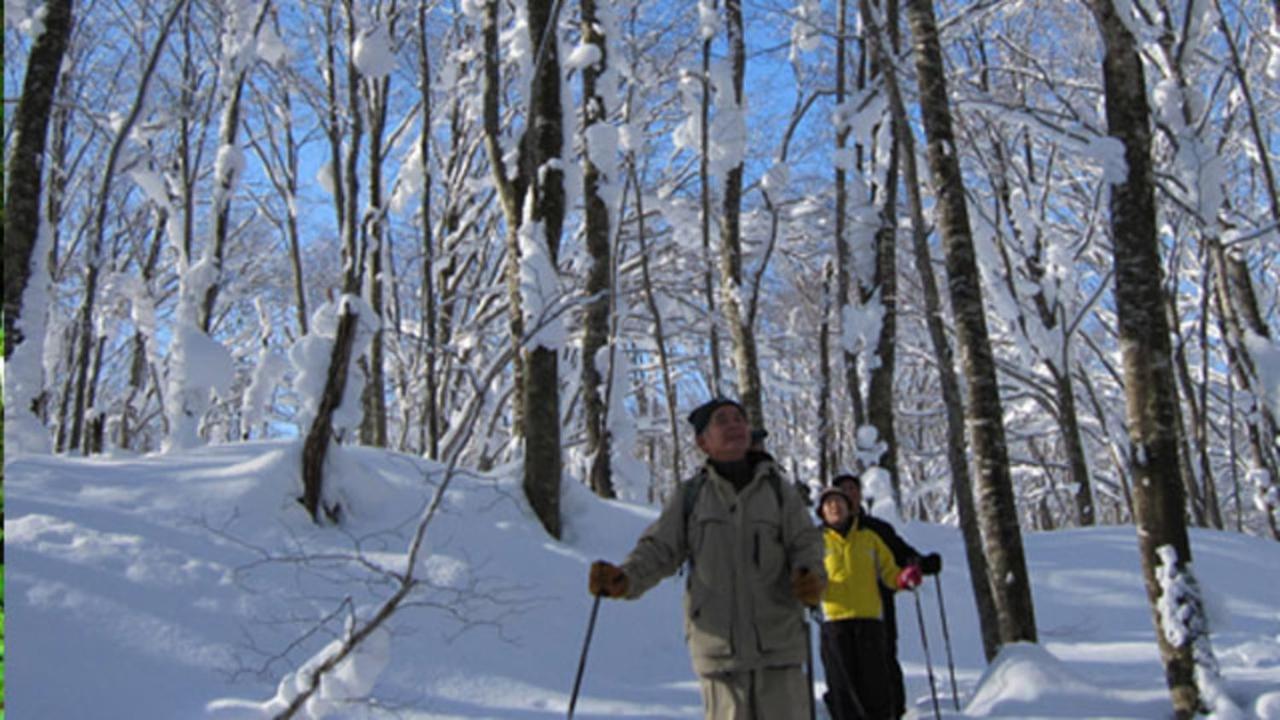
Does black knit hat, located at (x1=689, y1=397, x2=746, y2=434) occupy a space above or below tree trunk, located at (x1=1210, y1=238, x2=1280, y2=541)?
below

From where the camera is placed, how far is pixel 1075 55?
13469 mm

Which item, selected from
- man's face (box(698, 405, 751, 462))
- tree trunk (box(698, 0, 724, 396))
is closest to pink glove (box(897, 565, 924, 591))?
man's face (box(698, 405, 751, 462))

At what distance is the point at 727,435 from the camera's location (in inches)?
126

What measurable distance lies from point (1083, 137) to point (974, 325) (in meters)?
1.47

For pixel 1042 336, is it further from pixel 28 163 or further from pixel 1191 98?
pixel 28 163

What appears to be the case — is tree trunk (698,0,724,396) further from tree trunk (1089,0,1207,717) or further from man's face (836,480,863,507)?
tree trunk (1089,0,1207,717)

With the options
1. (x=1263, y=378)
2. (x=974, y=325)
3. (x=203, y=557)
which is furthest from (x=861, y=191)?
(x=203, y=557)

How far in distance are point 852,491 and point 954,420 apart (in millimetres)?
2100

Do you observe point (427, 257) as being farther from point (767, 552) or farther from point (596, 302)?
point (767, 552)

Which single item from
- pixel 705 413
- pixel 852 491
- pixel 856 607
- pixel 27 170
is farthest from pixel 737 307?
pixel 705 413

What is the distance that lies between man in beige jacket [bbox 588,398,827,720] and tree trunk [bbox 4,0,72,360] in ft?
17.8

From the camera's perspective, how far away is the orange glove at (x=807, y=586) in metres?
2.94

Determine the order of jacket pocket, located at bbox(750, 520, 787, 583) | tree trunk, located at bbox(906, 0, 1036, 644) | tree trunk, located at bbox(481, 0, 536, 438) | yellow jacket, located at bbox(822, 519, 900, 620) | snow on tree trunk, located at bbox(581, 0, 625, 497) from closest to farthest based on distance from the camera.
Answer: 1. jacket pocket, located at bbox(750, 520, 787, 583)
2. yellow jacket, located at bbox(822, 519, 900, 620)
3. tree trunk, located at bbox(906, 0, 1036, 644)
4. tree trunk, located at bbox(481, 0, 536, 438)
5. snow on tree trunk, located at bbox(581, 0, 625, 497)

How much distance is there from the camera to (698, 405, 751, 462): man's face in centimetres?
320
